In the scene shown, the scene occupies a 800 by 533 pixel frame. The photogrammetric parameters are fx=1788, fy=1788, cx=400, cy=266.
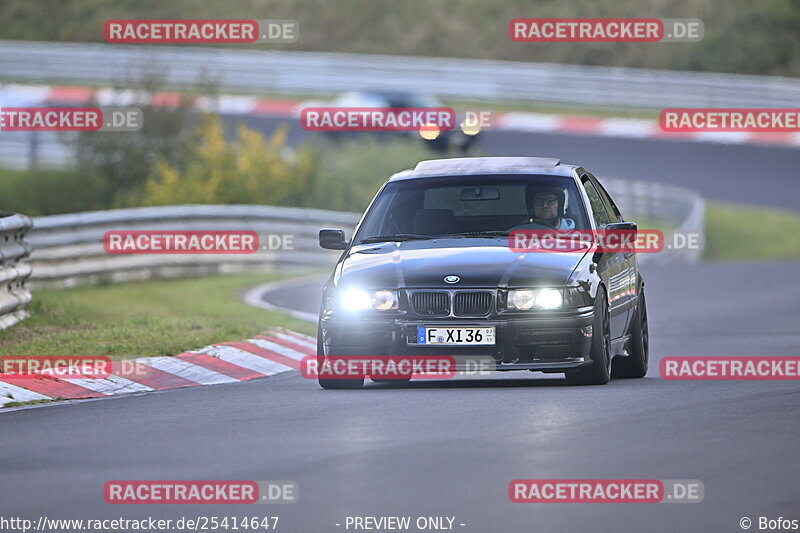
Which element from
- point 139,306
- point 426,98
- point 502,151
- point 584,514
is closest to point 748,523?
point 584,514

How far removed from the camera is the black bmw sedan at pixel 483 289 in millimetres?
11547

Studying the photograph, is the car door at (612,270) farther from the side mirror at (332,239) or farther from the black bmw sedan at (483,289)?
the side mirror at (332,239)

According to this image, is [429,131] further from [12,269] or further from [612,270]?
[612,270]

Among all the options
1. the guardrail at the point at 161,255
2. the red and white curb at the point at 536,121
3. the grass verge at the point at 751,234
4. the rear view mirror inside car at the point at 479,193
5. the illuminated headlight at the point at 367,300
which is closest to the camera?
the illuminated headlight at the point at 367,300

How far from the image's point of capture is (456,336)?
37.9 feet

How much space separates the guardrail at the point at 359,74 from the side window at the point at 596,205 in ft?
102

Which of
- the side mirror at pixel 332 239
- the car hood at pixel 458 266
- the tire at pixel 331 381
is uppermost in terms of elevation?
the side mirror at pixel 332 239

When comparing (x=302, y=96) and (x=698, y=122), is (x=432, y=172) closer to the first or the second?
(x=698, y=122)

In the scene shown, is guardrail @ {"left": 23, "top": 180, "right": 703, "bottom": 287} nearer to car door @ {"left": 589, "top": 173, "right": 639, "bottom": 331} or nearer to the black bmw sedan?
car door @ {"left": 589, "top": 173, "right": 639, "bottom": 331}

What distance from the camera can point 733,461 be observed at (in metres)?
8.55

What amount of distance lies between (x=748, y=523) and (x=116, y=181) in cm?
2433

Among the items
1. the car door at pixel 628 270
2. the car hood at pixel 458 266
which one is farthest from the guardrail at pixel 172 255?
the car hood at pixel 458 266

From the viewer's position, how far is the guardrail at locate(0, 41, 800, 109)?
45.4 meters

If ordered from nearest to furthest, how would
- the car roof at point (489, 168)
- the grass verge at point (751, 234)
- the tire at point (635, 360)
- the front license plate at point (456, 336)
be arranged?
the front license plate at point (456, 336) → the car roof at point (489, 168) → the tire at point (635, 360) → the grass verge at point (751, 234)
